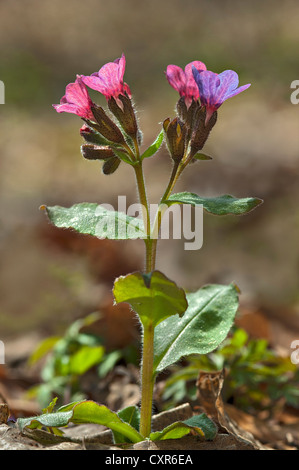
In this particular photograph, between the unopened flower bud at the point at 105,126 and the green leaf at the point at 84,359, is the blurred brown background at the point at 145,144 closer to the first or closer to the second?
the unopened flower bud at the point at 105,126

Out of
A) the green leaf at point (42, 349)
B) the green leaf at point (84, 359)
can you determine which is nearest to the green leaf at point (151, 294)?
the green leaf at point (84, 359)

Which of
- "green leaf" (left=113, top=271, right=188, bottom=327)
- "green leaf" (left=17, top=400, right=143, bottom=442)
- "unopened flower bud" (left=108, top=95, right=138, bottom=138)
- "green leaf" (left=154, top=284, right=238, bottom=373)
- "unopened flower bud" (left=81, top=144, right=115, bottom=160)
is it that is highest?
"unopened flower bud" (left=108, top=95, right=138, bottom=138)

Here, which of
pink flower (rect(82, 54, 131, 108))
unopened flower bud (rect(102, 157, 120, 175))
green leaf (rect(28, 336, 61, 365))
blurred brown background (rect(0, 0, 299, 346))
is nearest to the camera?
pink flower (rect(82, 54, 131, 108))

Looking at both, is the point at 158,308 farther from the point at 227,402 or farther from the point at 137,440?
the point at 227,402

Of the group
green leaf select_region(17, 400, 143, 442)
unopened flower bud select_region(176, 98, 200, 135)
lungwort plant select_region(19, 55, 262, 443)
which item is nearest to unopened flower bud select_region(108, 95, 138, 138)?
lungwort plant select_region(19, 55, 262, 443)

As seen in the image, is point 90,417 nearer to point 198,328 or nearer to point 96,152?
point 198,328

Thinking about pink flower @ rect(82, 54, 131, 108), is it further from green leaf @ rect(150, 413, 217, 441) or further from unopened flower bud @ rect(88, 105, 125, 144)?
green leaf @ rect(150, 413, 217, 441)

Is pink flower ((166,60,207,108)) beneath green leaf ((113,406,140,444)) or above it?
above
